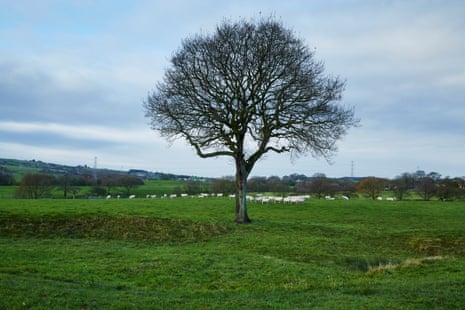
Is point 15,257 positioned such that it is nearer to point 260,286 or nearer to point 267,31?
point 260,286

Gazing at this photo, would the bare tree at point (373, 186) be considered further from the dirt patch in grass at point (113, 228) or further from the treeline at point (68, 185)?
the dirt patch in grass at point (113, 228)

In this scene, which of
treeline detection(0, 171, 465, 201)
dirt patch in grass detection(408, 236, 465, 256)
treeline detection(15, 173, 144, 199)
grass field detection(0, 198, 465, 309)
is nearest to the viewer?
grass field detection(0, 198, 465, 309)

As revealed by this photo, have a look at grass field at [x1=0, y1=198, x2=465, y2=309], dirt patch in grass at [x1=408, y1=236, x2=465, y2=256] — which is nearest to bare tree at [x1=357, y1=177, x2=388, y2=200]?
grass field at [x1=0, y1=198, x2=465, y2=309]

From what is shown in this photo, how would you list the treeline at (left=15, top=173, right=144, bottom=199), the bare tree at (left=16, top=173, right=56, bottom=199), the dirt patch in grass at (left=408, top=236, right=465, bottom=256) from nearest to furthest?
the dirt patch in grass at (left=408, top=236, right=465, bottom=256) → the bare tree at (left=16, top=173, right=56, bottom=199) → the treeline at (left=15, top=173, right=144, bottom=199)

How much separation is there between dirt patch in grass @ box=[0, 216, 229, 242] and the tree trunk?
9.73 ft

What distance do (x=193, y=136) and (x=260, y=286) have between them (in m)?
19.6

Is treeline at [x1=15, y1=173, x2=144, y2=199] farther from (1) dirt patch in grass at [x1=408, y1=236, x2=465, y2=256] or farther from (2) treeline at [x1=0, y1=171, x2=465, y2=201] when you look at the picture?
(1) dirt patch in grass at [x1=408, y1=236, x2=465, y2=256]

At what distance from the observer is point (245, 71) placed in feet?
98.0

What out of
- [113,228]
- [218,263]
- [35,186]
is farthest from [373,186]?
[218,263]

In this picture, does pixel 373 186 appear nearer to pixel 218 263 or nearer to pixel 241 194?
pixel 241 194

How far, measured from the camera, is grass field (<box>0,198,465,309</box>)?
1036 cm

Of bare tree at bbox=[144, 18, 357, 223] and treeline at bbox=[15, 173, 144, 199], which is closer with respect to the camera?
bare tree at bbox=[144, 18, 357, 223]

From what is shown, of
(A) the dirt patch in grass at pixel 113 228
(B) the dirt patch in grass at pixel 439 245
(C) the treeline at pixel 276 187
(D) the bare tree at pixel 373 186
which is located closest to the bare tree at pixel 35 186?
(C) the treeline at pixel 276 187

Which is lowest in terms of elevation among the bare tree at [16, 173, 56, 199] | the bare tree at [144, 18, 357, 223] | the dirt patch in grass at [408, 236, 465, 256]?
the dirt patch in grass at [408, 236, 465, 256]
